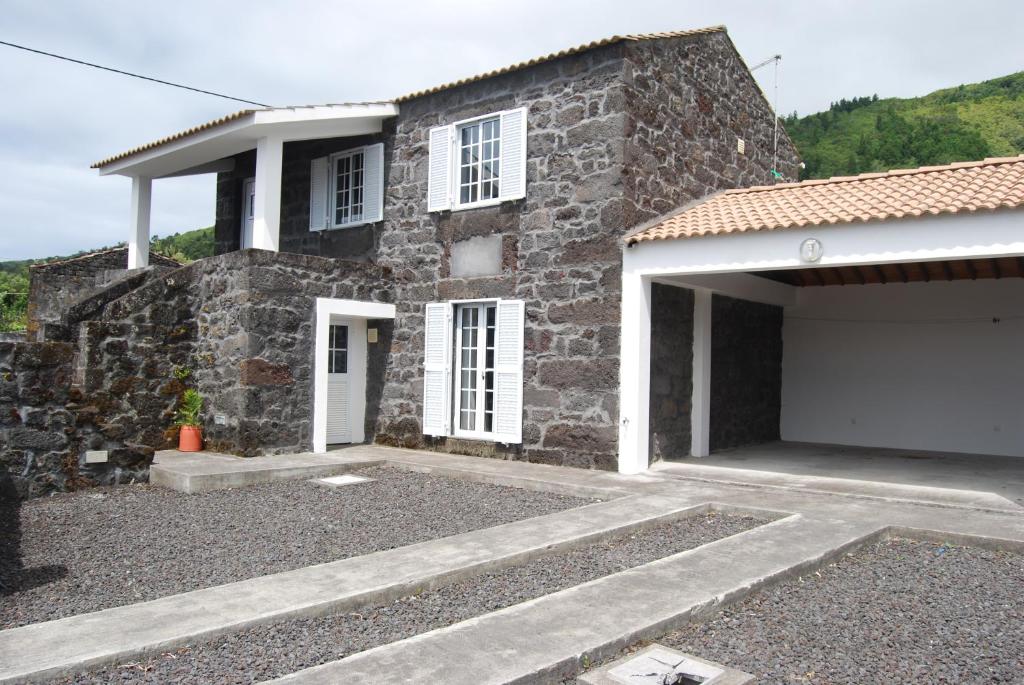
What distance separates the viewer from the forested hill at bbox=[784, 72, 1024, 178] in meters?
25.8

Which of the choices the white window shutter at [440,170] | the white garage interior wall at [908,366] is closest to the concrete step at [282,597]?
the white window shutter at [440,170]

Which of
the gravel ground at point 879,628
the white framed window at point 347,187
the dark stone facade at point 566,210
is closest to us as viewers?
the gravel ground at point 879,628

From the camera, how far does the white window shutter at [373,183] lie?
38.8 feet

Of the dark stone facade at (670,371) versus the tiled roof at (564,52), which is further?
the dark stone facade at (670,371)

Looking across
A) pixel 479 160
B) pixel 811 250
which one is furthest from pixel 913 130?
pixel 811 250

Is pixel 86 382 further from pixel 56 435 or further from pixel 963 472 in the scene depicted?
pixel 963 472

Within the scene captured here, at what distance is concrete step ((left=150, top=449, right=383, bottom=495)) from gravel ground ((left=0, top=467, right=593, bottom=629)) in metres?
0.17

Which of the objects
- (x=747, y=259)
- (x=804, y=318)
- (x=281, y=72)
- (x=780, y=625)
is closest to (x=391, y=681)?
(x=780, y=625)

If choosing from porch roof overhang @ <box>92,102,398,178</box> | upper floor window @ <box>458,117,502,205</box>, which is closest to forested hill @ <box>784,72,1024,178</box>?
upper floor window @ <box>458,117,502,205</box>

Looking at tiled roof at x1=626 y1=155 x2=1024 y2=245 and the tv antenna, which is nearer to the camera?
tiled roof at x1=626 y1=155 x2=1024 y2=245

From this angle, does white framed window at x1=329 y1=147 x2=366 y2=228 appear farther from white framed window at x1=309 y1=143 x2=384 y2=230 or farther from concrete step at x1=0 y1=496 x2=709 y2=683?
concrete step at x1=0 y1=496 x2=709 y2=683

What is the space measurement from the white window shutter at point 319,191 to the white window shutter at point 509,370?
4.06 meters

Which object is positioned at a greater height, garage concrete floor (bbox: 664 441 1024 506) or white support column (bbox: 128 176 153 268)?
white support column (bbox: 128 176 153 268)

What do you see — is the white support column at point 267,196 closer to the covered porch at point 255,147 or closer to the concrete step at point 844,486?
the covered porch at point 255,147
